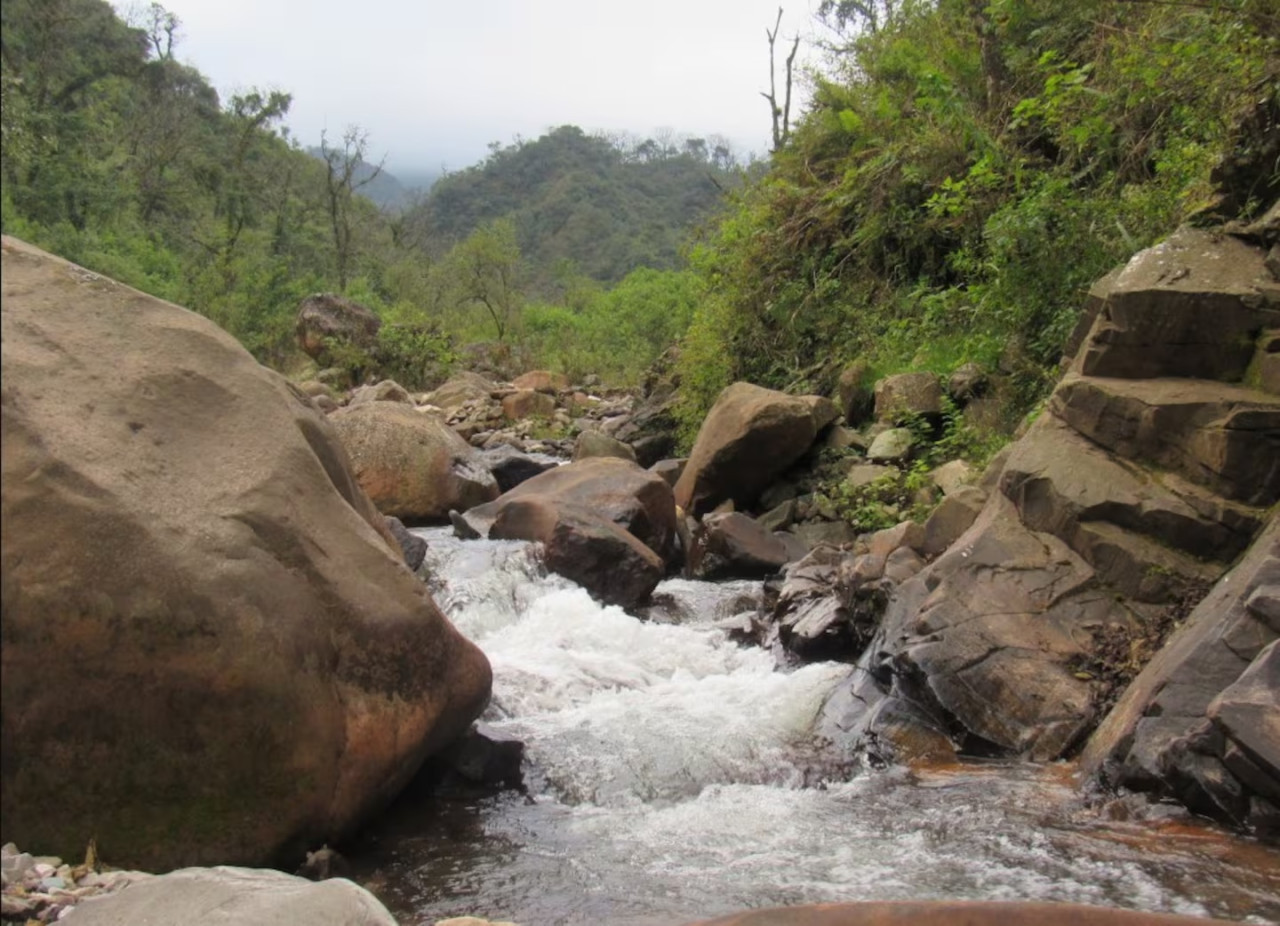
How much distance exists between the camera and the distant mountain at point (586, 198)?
54.6m

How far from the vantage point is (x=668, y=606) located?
930cm

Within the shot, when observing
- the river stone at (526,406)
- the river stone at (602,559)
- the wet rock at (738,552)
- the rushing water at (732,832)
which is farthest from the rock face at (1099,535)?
the river stone at (526,406)

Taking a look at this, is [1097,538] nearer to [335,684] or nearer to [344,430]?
[335,684]

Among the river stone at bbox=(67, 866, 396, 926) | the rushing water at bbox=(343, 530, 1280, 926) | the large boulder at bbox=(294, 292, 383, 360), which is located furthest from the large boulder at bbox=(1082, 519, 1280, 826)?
the large boulder at bbox=(294, 292, 383, 360)

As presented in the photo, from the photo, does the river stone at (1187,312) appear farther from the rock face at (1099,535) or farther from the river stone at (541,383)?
the river stone at (541,383)

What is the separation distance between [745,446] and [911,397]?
1707 millimetres

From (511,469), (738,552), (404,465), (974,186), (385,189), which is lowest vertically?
(738,552)

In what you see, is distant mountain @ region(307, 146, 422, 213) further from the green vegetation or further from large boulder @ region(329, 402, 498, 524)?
large boulder @ region(329, 402, 498, 524)

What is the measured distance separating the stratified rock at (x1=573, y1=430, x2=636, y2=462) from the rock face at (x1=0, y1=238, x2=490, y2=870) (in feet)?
27.5

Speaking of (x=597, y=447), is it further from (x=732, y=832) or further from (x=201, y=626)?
(x=201, y=626)

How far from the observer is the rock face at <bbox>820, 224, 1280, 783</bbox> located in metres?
5.54

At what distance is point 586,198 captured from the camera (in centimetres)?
6016

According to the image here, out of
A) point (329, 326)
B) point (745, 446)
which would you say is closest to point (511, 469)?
point (745, 446)

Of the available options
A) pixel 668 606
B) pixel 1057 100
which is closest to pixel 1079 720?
pixel 668 606
